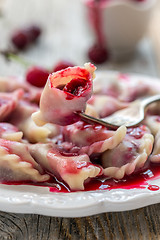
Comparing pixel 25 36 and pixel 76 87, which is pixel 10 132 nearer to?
pixel 76 87

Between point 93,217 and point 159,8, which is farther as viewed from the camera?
point 159,8

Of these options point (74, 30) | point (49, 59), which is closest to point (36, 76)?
point (49, 59)

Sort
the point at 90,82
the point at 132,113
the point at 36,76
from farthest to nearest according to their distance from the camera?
the point at 36,76, the point at 132,113, the point at 90,82

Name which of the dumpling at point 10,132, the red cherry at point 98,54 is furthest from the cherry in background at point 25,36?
the dumpling at point 10,132

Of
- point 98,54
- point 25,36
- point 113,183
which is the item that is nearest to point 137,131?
point 113,183

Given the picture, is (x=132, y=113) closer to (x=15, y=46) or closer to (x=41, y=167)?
(x=41, y=167)

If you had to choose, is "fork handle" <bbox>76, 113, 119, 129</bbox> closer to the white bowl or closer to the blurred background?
the blurred background
